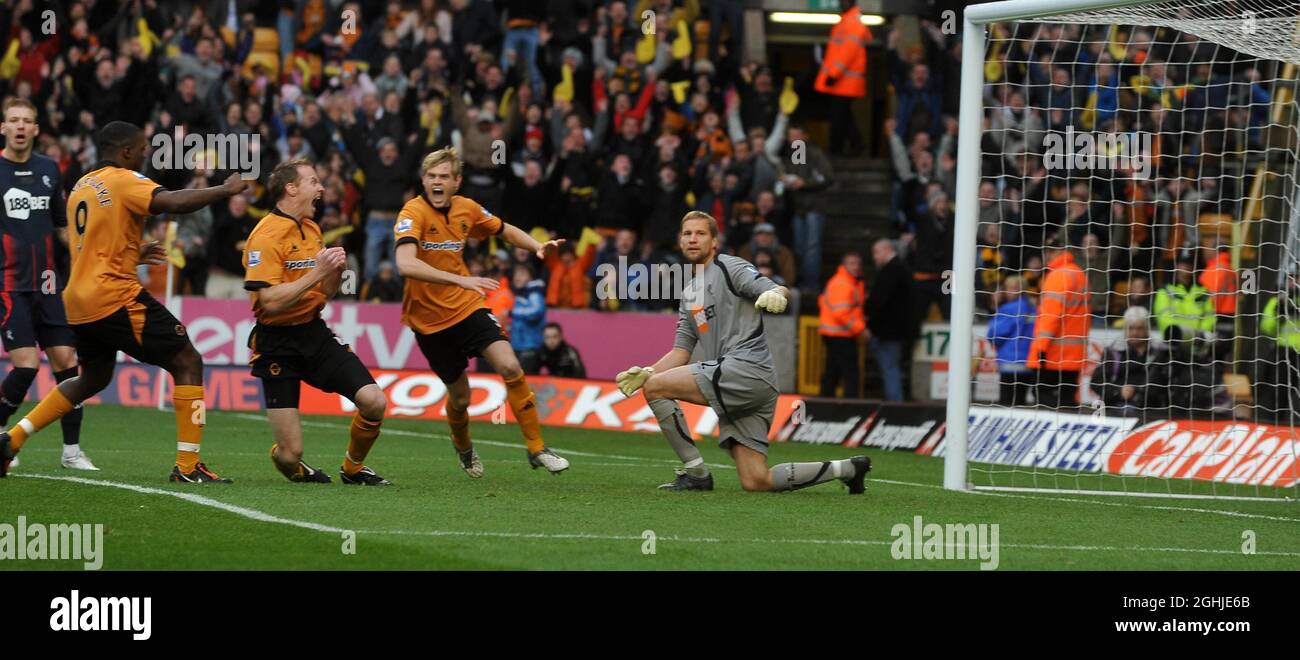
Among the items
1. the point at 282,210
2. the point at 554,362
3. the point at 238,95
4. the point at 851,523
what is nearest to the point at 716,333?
the point at 851,523

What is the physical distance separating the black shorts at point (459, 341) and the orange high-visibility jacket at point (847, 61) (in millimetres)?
10334

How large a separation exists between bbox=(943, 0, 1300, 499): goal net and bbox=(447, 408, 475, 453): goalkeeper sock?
3.37 metres

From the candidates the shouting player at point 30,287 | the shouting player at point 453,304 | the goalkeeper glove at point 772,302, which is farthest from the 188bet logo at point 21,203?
the goalkeeper glove at point 772,302

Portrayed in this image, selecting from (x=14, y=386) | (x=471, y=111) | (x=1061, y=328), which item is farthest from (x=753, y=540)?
(x=471, y=111)

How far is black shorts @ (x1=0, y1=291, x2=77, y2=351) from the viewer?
1216 cm

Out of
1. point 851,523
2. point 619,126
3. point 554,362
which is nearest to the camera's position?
point 851,523

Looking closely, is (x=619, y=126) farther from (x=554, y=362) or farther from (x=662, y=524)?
(x=662, y=524)

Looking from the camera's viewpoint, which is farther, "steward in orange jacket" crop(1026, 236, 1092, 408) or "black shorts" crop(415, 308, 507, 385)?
"steward in orange jacket" crop(1026, 236, 1092, 408)

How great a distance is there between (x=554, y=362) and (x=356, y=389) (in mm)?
8759

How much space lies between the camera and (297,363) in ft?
36.3

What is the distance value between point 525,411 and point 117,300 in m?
2.71

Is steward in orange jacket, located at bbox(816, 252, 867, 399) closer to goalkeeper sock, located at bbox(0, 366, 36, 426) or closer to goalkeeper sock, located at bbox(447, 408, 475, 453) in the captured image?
goalkeeper sock, located at bbox(447, 408, 475, 453)

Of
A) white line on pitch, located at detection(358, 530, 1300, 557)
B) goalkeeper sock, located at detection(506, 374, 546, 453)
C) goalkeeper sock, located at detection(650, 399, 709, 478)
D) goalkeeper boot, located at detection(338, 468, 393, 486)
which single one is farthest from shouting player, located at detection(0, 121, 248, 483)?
goalkeeper sock, located at detection(650, 399, 709, 478)

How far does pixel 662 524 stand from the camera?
372 inches
